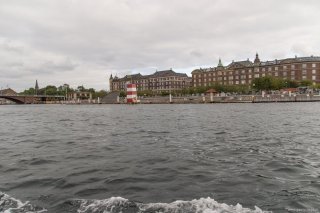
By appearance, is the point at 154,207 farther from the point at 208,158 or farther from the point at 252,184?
the point at 208,158

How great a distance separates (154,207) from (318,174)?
18.7 feet

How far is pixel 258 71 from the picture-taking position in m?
163

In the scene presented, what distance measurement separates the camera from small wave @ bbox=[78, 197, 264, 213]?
7.03 meters

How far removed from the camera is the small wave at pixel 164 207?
7.03 metres

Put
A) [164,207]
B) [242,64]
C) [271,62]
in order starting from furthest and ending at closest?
[242,64] → [271,62] → [164,207]

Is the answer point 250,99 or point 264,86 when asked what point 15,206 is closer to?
point 250,99

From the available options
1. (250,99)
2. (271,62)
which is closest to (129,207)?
(250,99)

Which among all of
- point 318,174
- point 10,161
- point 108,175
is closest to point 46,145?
point 10,161

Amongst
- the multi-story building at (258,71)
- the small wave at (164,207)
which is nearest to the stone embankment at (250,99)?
the multi-story building at (258,71)

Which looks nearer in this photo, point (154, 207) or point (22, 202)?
point (154, 207)

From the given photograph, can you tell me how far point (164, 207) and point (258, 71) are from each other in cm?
16419

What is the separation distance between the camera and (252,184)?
9.05 meters

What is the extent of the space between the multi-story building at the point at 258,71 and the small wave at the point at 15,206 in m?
153

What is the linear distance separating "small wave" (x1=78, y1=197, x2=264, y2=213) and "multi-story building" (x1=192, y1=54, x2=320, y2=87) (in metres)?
152
